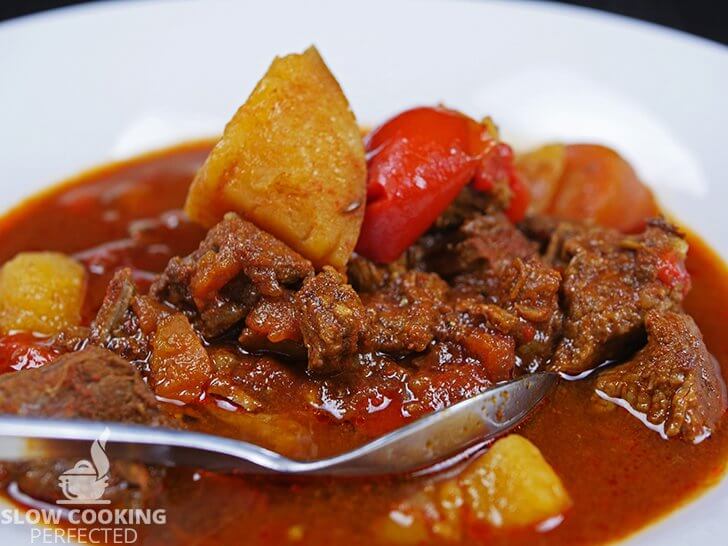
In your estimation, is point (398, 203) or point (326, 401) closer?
point (326, 401)

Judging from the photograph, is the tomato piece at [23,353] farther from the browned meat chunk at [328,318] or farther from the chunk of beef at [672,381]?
the chunk of beef at [672,381]

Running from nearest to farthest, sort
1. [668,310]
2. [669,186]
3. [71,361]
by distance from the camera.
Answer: [71,361] → [668,310] → [669,186]

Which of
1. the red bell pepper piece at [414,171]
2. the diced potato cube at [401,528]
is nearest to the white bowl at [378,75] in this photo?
the red bell pepper piece at [414,171]

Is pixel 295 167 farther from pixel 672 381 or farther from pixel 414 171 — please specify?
pixel 672 381

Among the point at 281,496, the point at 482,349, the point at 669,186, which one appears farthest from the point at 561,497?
the point at 669,186

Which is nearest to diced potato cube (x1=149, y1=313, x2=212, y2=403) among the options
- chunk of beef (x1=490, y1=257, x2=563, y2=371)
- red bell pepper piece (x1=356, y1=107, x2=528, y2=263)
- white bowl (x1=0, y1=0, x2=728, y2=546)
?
red bell pepper piece (x1=356, y1=107, x2=528, y2=263)

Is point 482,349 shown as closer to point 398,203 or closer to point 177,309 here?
point 398,203
